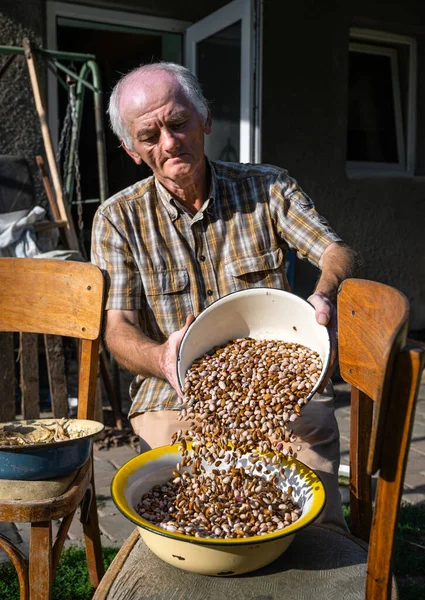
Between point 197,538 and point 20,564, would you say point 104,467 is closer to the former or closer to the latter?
point 20,564

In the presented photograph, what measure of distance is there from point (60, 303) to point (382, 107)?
5022 mm

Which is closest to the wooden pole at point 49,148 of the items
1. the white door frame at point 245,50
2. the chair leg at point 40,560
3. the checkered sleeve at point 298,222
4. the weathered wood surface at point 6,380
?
the weathered wood surface at point 6,380

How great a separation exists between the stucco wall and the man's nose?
106 inches

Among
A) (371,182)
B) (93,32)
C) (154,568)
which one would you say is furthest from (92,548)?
(93,32)

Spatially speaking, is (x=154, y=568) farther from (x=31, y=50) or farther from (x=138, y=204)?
(x=31, y=50)

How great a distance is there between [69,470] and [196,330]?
0.46 meters

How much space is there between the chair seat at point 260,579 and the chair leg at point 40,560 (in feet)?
0.82

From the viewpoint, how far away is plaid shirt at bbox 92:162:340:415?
7.65 ft

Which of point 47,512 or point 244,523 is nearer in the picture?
point 244,523

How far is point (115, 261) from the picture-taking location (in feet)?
7.66

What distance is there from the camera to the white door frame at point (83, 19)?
15.8 feet

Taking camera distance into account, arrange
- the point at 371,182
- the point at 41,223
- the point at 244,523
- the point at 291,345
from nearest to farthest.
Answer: the point at 244,523 < the point at 291,345 < the point at 41,223 < the point at 371,182

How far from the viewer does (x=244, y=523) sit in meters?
1.44

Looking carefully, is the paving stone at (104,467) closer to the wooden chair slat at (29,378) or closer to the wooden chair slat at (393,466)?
the wooden chair slat at (29,378)
